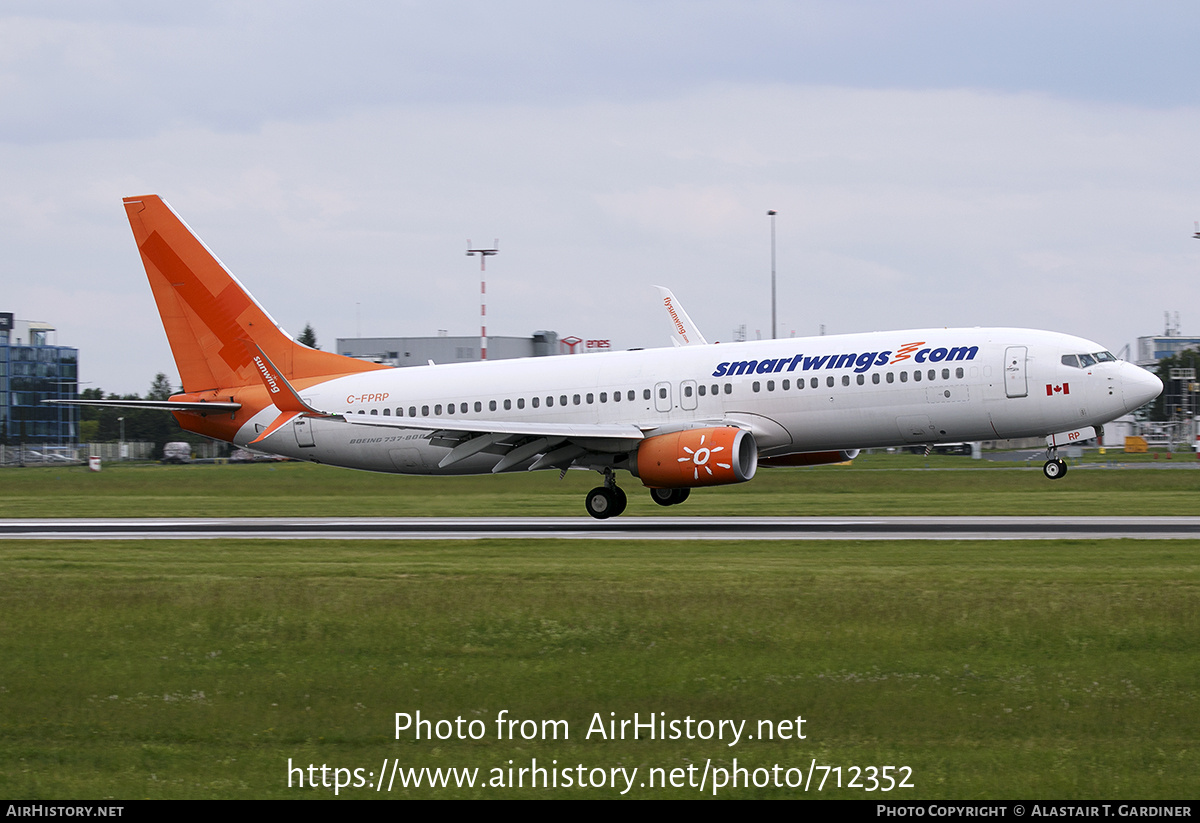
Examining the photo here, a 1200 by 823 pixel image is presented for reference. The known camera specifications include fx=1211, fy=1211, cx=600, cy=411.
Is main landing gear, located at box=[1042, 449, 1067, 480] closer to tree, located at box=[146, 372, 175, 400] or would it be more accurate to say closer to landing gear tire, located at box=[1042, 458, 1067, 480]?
landing gear tire, located at box=[1042, 458, 1067, 480]

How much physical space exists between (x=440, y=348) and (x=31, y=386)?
218 feet

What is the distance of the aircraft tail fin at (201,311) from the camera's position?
3547 cm

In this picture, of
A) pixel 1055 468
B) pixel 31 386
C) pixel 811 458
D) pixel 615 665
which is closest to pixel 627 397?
pixel 811 458

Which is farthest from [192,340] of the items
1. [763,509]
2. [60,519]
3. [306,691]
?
[306,691]

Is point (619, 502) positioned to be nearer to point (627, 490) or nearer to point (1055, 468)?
point (1055, 468)

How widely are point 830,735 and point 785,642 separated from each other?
3.16m

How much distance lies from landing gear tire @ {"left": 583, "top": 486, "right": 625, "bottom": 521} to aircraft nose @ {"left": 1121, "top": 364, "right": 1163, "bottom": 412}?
12.2 m

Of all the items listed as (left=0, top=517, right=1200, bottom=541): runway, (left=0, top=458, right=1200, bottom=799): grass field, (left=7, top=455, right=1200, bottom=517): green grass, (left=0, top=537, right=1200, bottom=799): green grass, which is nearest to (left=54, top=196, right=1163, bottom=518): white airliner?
(left=0, top=517, right=1200, bottom=541): runway

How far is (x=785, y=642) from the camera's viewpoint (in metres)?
13.4

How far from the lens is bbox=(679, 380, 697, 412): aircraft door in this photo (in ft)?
99.3

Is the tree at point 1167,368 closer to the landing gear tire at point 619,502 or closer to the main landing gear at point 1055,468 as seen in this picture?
the main landing gear at point 1055,468

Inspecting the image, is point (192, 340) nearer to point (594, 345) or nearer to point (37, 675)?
point (37, 675)

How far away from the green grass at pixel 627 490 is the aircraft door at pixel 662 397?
3.36 meters

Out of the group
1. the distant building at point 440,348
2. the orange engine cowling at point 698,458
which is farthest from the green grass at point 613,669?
the distant building at point 440,348
